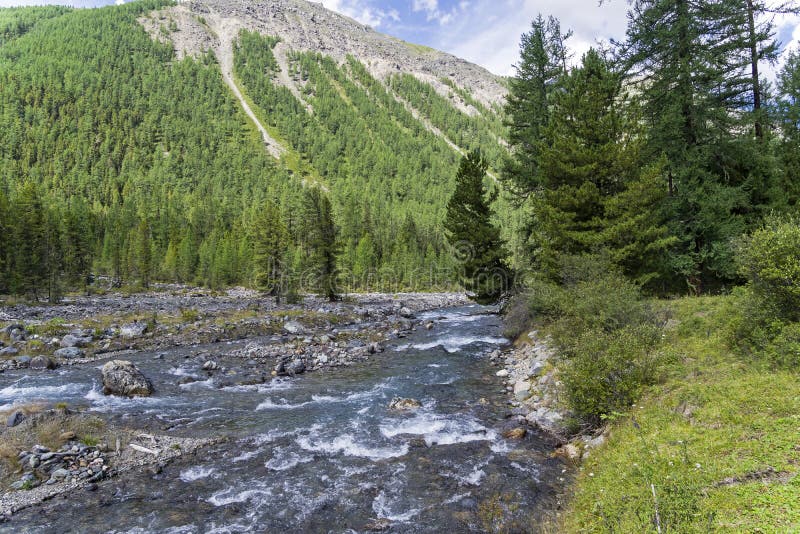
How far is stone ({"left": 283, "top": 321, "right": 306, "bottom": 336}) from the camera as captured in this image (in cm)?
3080

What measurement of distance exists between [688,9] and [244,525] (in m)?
27.8

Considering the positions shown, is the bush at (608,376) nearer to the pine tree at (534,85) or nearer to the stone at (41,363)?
the pine tree at (534,85)

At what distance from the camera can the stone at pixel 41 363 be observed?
2034 cm

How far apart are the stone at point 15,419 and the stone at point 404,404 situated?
11.9 meters

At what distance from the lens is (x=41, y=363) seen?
67.3 feet

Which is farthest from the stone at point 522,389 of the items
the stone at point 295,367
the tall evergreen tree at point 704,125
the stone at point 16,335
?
the stone at point 16,335

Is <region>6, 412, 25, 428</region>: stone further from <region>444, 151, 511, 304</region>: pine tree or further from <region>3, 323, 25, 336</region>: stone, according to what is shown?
<region>444, 151, 511, 304</region>: pine tree

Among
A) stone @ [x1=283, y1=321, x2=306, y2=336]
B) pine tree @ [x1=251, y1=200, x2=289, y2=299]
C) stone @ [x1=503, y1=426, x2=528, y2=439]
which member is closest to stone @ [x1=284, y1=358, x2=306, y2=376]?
stone @ [x1=283, y1=321, x2=306, y2=336]

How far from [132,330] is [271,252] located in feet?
73.5

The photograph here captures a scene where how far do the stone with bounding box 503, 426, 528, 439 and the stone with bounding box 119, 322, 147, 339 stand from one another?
86.8 ft

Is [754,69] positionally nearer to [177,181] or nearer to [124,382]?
[124,382]

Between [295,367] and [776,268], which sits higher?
[776,268]

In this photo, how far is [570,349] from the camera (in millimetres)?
12945

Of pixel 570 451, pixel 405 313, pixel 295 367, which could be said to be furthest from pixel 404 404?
pixel 405 313
